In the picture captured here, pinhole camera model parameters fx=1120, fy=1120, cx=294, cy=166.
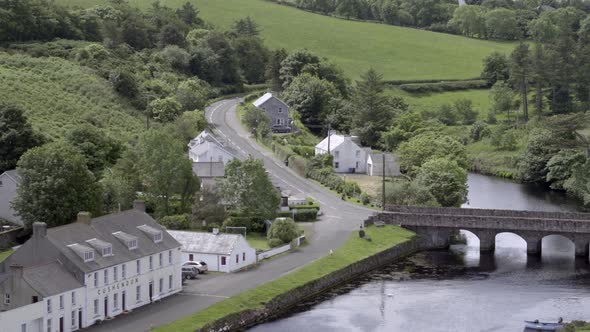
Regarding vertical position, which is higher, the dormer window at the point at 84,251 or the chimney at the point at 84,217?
the chimney at the point at 84,217

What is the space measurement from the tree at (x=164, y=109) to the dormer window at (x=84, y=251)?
71.1 metres

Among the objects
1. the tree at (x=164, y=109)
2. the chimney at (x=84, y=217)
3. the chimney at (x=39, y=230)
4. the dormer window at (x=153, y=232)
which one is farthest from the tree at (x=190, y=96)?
the chimney at (x=39, y=230)

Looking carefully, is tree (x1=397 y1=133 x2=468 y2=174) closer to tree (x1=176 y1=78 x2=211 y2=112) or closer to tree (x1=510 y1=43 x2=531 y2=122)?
tree (x1=176 y1=78 x2=211 y2=112)

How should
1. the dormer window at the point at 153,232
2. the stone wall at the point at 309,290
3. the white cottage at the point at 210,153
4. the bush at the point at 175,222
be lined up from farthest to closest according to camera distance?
the white cottage at the point at 210,153
the bush at the point at 175,222
the dormer window at the point at 153,232
the stone wall at the point at 309,290

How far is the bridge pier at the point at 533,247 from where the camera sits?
98125 millimetres

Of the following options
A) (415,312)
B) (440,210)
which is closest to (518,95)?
(440,210)

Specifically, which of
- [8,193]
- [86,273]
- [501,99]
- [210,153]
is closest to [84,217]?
[86,273]

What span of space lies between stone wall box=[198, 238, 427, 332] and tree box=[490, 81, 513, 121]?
82.5 meters

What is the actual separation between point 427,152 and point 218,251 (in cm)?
5869

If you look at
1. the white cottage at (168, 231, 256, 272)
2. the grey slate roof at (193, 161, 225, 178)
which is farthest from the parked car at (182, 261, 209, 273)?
the grey slate roof at (193, 161, 225, 178)

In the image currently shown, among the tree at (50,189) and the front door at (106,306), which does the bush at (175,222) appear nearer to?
the tree at (50,189)

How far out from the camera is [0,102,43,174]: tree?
326ft

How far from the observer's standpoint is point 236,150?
5290 inches

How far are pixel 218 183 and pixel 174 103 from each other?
147 feet
